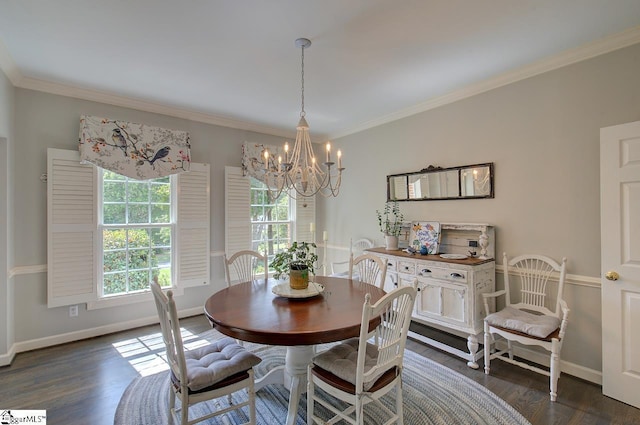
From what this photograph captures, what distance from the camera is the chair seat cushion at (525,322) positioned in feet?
7.47

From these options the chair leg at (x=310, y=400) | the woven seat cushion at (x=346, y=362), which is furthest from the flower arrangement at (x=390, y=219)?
the chair leg at (x=310, y=400)

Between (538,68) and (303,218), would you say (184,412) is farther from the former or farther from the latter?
(538,68)

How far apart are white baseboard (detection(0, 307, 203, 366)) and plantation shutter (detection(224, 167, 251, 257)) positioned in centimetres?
113

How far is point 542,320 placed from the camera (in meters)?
2.41

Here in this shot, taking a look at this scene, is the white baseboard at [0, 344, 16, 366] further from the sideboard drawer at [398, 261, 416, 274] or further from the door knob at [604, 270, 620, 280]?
the door knob at [604, 270, 620, 280]

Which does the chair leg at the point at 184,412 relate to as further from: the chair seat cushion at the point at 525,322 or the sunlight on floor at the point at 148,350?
the chair seat cushion at the point at 525,322

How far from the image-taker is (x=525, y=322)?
2.39 metres

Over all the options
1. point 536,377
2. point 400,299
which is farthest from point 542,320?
point 400,299

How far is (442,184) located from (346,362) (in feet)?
7.97

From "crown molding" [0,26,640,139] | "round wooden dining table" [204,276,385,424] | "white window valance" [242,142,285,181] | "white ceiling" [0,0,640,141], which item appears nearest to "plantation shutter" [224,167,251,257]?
"white window valance" [242,142,285,181]

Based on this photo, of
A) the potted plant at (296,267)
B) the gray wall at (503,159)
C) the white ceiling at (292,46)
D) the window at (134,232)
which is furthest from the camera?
the window at (134,232)

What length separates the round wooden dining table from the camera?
161 cm

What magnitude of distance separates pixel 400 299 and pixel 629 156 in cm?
205

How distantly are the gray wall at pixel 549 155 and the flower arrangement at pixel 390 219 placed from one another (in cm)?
34
